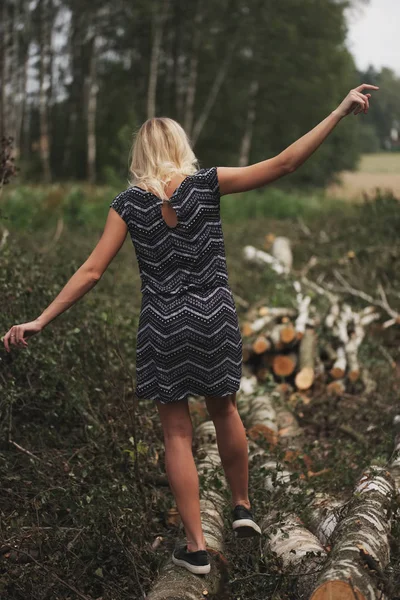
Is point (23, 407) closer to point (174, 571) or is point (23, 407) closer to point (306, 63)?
point (174, 571)

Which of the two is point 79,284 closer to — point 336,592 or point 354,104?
point 354,104

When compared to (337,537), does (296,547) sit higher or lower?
lower

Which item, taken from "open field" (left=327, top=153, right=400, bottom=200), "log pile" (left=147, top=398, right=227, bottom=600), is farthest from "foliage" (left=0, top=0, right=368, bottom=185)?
"log pile" (left=147, top=398, right=227, bottom=600)

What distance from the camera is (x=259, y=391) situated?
21.8 feet

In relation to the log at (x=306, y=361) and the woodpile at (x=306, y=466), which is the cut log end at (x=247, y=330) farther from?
the log at (x=306, y=361)

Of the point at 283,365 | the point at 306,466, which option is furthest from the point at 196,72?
the point at 306,466

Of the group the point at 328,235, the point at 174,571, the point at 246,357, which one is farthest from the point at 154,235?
the point at 328,235

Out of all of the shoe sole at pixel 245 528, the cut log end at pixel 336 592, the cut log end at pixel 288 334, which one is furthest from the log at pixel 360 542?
the cut log end at pixel 288 334

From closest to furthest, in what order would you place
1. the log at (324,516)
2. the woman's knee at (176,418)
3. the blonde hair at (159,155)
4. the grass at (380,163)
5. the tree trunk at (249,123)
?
1. the blonde hair at (159,155)
2. the woman's knee at (176,418)
3. the log at (324,516)
4. the tree trunk at (249,123)
5. the grass at (380,163)

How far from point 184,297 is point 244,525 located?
3.79ft

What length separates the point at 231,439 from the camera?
370 centimetres

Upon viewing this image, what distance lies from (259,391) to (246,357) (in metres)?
1.23

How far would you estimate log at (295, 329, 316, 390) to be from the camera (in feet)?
24.0

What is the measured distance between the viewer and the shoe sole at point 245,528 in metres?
3.68
